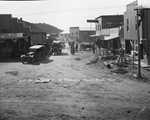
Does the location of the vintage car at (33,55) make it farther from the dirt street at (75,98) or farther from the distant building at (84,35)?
the distant building at (84,35)

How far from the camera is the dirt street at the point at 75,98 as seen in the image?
912 cm

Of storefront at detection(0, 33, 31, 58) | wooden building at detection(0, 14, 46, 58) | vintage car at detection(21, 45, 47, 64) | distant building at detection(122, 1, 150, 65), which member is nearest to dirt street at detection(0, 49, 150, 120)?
distant building at detection(122, 1, 150, 65)

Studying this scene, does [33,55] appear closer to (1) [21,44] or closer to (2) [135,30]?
(1) [21,44]

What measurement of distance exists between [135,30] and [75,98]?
16.0 m

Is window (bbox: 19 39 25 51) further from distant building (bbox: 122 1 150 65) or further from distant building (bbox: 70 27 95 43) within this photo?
distant building (bbox: 70 27 95 43)

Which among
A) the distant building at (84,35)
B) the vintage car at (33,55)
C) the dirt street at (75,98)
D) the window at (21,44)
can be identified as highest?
the distant building at (84,35)

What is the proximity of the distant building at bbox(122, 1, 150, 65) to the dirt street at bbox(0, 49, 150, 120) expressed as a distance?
586cm

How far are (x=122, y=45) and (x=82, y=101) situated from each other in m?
22.0

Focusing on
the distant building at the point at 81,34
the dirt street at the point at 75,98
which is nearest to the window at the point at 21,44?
the dirt street at the point at 75,98

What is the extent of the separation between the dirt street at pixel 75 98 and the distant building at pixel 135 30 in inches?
231

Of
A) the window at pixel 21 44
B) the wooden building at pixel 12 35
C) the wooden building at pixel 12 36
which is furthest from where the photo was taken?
the window at pixel 21 44

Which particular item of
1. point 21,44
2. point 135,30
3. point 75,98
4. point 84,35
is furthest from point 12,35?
point 84,35

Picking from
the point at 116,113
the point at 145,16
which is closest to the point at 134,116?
the point at 116,113

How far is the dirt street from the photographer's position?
912 centimetres
